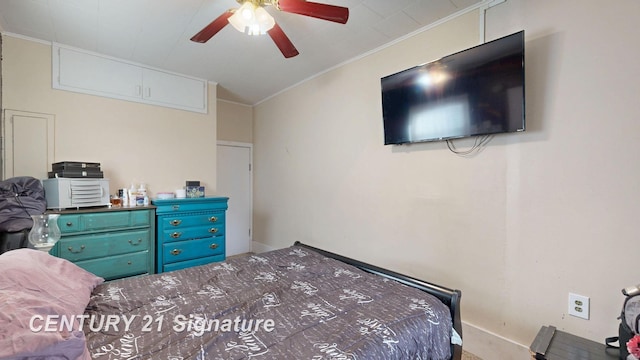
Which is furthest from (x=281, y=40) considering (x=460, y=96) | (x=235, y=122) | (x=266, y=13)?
(x=235, y=122)

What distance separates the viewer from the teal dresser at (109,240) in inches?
→ 95.5

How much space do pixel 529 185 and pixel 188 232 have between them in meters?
3.15

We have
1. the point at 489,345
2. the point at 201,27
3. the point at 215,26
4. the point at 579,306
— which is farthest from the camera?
the point at 201,27

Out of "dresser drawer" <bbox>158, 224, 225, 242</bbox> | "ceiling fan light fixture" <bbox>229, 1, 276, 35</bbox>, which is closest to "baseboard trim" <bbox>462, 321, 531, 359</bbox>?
"ceiling fan light fixture" <bbox>229, 1, 276, 35</bbox>

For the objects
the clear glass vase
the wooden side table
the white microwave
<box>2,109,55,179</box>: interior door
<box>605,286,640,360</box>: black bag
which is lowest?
the wooden side table

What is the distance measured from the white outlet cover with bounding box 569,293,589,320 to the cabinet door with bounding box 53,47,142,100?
4.21 metres

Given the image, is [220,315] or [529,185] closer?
[220,315]

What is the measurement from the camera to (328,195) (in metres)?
3.32

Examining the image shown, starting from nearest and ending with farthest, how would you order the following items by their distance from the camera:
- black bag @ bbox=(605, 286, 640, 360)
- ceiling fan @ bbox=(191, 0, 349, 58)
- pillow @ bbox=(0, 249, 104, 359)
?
pillow @ bbox=(0, 249, 104, 359)
black bag @ bbox=(605, 286, 640, 360)
ceiling fan @ bbox=(191, 0, 349, 58)

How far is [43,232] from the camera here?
5.65 feet

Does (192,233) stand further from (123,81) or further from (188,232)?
(123,81)

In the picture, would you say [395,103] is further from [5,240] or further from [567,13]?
[5,240]

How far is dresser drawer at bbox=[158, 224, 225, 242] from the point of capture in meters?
2.97

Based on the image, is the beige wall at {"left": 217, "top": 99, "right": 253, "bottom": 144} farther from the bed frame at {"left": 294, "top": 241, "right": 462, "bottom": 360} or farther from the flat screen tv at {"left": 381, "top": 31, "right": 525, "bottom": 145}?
the bed frame at {"left": 294, "top": 241, "right": 462, "bottom": 360}
